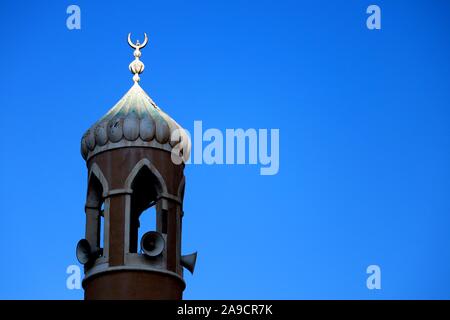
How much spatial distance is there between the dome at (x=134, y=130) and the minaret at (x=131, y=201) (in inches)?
1.2

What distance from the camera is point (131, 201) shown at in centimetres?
5616

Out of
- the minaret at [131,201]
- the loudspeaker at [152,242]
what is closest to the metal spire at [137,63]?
the minaret at [131,201]

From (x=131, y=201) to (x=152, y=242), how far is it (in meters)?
2.80

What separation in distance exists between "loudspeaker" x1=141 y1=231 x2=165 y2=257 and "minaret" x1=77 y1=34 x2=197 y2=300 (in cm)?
3

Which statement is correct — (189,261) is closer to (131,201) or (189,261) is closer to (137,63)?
(131,201)

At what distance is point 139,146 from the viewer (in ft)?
180

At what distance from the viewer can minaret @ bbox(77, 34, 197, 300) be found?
53.4 metres

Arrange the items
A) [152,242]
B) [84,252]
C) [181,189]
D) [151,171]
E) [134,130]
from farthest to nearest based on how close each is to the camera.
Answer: [181,189], [134,130], [151,171], [84,252], [152,242]

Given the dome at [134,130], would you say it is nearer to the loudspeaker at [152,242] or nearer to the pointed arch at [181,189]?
the pointed arch at [181,189]

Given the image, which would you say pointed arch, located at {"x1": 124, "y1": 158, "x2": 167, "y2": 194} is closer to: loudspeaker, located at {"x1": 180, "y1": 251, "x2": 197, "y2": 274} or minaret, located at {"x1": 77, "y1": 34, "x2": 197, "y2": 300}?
minaret, located at {"x1": 77, "y1": 34, "x2": 197, "y2": 300}

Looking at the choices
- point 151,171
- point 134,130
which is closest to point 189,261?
point 151,171

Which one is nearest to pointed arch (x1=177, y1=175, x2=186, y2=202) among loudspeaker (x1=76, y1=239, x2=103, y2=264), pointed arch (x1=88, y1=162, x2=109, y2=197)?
pointed arch (x1=88, y1=162, x2=109, y2=197)
